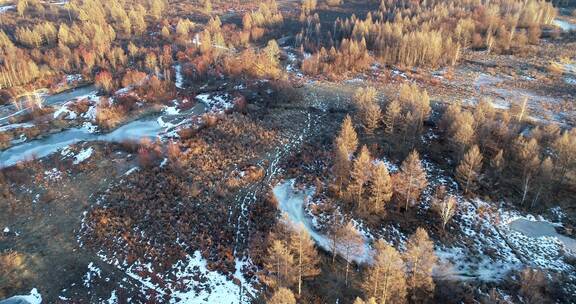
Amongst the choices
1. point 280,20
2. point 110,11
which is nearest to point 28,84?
point 110,11

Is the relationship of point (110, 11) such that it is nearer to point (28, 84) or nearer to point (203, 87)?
point (28, 84)

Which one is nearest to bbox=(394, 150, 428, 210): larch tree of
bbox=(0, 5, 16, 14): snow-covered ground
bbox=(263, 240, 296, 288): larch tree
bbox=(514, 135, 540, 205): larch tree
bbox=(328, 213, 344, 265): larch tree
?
bbox=(328, 213, 344, 265): larch tree

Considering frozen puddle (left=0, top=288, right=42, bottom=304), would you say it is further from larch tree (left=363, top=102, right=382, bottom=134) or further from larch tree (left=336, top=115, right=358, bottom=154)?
larch tree (left=363, top=102, right=382, bottom=134)

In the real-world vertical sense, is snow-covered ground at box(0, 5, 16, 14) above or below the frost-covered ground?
above

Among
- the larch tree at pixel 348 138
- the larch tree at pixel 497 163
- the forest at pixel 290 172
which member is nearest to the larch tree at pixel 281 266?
the forest at pixel 290 172

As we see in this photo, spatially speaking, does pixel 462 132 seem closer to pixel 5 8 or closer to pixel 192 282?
pixel 192 282
